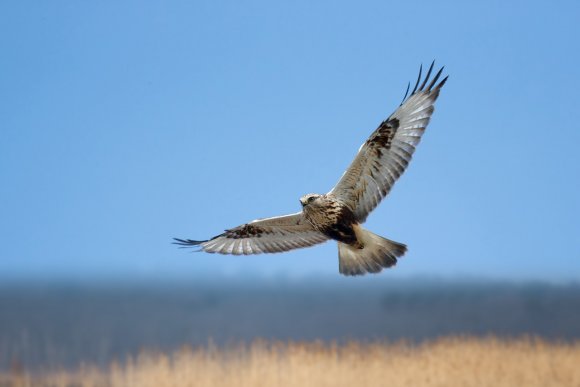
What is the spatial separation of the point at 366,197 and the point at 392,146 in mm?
440

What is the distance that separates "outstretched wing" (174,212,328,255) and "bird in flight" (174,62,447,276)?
14 mm

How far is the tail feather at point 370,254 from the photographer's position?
648 centimetres

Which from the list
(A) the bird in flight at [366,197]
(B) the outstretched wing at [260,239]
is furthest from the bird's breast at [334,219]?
(B) the outstretched wing at [260,239]

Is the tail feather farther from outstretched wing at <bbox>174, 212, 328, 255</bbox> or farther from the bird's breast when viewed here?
outstretched wing at <bbox>174, 212, 328, 255</bbox>

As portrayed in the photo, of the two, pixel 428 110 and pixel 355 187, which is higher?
pixel 428 110

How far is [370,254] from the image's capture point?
655 centimetres

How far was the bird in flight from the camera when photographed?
20.7 feet

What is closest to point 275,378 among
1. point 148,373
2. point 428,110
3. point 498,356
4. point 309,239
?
point 148,373

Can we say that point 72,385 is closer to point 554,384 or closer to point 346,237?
point 346,237

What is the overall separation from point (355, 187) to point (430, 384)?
2353 mm

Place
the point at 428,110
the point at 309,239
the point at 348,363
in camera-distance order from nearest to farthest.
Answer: the point at 428,110
the point at 309,239
the point at 348,363

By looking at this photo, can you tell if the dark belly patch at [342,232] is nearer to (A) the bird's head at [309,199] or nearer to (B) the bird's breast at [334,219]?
(B) the bird's breast at [334,219]

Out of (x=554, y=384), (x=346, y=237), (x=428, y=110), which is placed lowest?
(x=554, y=384)

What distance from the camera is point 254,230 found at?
702 centimetres
